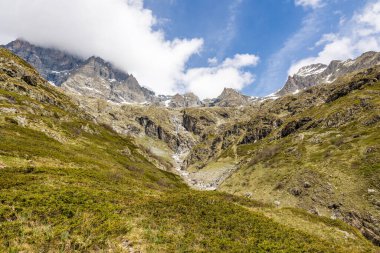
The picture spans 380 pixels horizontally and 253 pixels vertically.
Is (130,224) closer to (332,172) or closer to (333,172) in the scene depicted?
(333,172)

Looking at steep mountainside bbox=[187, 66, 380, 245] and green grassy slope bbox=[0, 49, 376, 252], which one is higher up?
steep mountainside bbox=[187, 66, 380, 245]

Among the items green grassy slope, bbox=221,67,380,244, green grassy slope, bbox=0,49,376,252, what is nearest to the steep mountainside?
green grassy slope, bbox=221,67,380,244

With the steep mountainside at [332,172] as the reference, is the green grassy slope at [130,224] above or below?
below

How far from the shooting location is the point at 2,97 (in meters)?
85.9

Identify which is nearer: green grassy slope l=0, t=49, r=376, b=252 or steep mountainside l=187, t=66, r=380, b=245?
green grassy slope l=0, t=49, r=376, b=252

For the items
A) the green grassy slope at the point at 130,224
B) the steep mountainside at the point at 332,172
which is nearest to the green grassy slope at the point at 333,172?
the steep mountainside at the point at 332,172

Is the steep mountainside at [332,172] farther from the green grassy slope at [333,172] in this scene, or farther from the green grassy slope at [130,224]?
the green grassy slope at [130,224]

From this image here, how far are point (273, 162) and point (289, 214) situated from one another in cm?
8379

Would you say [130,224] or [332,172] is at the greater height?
[332,172]

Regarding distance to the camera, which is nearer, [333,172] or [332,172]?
[333,172]

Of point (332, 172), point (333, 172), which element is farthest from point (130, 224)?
point (332, 172)

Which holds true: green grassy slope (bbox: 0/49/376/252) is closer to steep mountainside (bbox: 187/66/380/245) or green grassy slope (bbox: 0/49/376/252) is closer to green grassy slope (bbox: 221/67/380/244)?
green grassy slope (bbox: 221/67/380/244)

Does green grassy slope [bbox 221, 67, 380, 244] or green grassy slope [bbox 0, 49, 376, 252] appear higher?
green grassy slope [bbox 221, 67, 380, 244]

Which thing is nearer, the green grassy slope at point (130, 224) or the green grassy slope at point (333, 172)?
the green grassy slope at point (130, 224)
